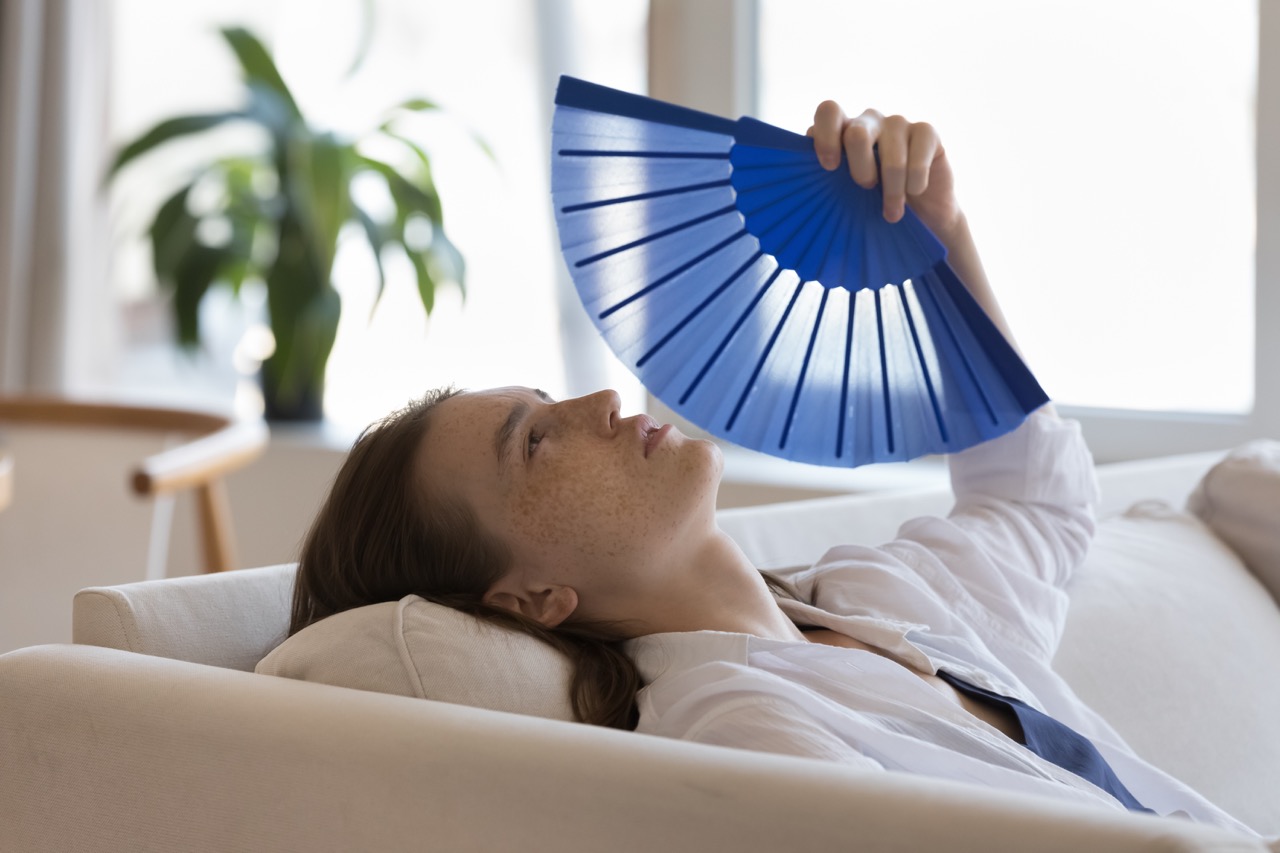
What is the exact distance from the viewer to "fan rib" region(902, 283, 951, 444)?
4.33 ft

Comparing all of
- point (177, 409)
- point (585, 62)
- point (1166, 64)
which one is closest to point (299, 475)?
point (177, 409)

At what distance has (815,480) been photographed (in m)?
2.51

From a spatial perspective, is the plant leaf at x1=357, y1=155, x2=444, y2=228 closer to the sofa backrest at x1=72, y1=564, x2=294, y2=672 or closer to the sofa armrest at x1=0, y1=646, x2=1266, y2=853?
the sofa backrest at x1=72, y1=564, x2=294, y2=672

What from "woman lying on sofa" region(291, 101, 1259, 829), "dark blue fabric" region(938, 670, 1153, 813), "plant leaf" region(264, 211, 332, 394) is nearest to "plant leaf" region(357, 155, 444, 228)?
"plant leaf" region(264, 211, 332, 394)

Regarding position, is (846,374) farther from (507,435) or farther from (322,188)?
(322,188)

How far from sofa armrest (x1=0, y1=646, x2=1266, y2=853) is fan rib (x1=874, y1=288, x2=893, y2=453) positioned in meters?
0.65

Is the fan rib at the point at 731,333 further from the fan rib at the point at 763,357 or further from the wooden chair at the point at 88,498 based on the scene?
the wooden chair at the point at 88,498

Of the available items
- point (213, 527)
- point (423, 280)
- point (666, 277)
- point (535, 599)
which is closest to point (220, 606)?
point (535, 599)

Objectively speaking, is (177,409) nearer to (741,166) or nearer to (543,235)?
(543,235)

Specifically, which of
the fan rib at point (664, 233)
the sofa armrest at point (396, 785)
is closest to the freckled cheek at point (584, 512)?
the fan rib at point (664, 233)

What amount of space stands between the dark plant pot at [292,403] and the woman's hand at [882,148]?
7.53 feet

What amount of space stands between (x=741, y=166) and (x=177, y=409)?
5.14 feet

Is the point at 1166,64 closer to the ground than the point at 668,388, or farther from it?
farther from it

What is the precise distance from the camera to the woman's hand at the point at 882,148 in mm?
1226
